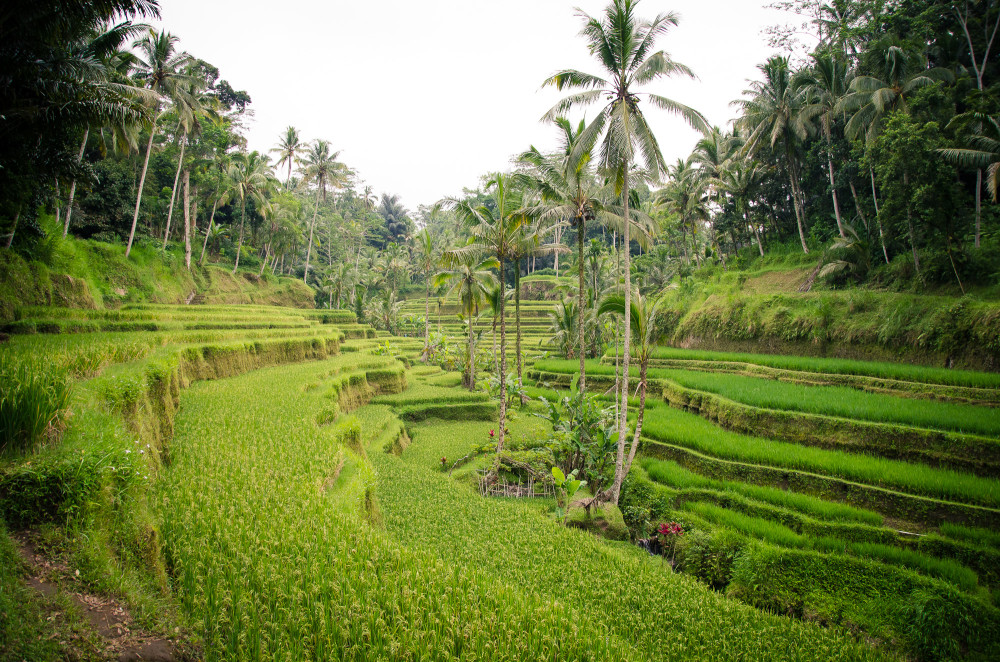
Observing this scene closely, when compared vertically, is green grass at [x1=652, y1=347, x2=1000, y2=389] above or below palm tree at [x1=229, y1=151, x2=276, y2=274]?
below

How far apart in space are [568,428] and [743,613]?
6.76m

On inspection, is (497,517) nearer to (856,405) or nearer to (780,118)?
(856,405)

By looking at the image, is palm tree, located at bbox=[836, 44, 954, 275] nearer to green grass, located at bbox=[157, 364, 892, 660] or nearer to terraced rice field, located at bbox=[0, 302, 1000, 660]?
terraced rice field, located at bbox=[0, 302, 1000, 660]

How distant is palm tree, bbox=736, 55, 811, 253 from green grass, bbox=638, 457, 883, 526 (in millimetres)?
19803

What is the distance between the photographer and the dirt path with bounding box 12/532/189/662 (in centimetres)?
271

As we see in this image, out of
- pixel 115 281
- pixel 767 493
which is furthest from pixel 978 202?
pixel 115 281

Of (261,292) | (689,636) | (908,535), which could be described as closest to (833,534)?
(908,535)

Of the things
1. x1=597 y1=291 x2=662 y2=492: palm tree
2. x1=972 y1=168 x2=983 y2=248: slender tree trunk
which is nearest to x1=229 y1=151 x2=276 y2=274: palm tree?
x1=597 y1=291 x2=662 y2=492: palm tree

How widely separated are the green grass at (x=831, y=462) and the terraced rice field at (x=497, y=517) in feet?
0.17

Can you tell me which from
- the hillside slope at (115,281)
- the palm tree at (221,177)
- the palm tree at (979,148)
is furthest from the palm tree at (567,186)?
the palm tree at (221,177)

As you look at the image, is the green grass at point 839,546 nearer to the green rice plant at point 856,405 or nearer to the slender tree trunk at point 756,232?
the green rice plant at point 856,405

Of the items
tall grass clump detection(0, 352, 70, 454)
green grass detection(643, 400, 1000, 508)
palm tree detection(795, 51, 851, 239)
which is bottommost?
green grass detection(643, 400, 1000, 508)

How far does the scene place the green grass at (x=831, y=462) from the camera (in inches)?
313

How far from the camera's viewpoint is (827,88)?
73.6 feet
